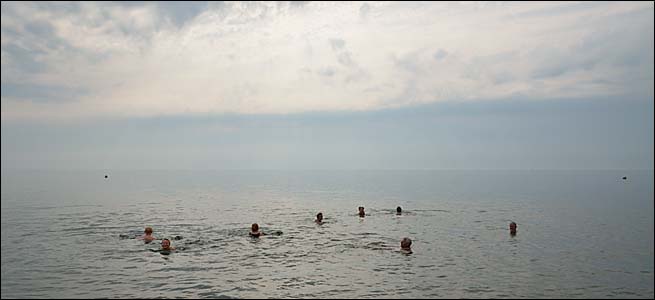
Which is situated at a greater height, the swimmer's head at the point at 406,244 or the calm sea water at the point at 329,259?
Result: the swimmer's head at the point at 406,244

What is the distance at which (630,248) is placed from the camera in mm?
42094

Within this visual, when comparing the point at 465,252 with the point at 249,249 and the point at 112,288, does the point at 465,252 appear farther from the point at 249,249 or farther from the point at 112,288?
the point at 112,288

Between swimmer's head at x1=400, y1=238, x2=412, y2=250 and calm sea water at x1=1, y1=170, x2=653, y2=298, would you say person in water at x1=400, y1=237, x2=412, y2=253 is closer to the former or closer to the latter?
swimmer's head at x1=400, y1=238, x2=412, y2=250

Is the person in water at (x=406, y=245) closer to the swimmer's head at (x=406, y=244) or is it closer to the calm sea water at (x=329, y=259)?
the swimmer's head at (x=406, y=244)

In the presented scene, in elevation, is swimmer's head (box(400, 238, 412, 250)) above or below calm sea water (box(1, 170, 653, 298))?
above

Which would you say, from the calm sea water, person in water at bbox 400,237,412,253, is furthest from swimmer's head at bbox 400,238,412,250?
the calm sea water

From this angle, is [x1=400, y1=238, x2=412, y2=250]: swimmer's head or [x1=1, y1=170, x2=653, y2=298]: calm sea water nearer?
[x1=1, y1=170, x2=653, y2=298]: calm sea water

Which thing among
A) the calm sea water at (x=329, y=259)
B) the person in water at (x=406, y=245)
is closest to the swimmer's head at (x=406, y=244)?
the person in water at (x=406, y=245)

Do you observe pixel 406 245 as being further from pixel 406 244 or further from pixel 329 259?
pixel 329 259

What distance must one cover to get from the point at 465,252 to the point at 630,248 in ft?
52.7

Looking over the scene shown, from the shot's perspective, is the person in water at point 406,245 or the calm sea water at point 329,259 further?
the person in water at point 406,245

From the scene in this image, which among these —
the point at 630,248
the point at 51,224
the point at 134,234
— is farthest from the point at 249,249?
the point at 630,248

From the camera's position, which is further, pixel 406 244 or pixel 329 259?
pixel 406 244

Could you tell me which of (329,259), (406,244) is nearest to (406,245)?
(406,244)
